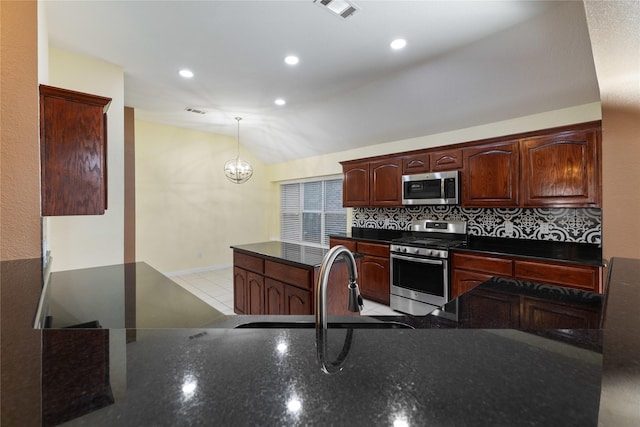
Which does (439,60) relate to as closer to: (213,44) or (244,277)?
(213,44)

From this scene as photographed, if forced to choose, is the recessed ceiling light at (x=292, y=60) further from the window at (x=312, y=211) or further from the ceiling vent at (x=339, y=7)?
the window at (x=312, y=211)

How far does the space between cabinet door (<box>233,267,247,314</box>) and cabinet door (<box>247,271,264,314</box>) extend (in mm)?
98

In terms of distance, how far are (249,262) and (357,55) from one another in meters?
2.45

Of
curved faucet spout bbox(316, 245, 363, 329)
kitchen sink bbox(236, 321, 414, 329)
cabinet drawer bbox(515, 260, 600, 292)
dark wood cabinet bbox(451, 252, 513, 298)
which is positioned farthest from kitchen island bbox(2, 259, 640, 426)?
dark wood cabinet bbox(451, 252, 513, 298)

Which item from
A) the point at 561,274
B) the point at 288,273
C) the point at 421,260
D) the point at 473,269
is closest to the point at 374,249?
the point at 421,260

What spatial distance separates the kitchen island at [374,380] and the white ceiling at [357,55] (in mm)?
2392

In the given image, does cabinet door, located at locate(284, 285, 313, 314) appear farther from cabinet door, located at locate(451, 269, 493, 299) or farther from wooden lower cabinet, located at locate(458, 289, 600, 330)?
cabinet door, located at locate(451, 269, 493, 299)

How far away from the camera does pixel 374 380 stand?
45 cm

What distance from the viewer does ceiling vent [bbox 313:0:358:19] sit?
7.04ft

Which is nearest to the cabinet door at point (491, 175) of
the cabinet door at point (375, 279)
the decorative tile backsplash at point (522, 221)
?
the decorative tile backsplash at point (522, 221)

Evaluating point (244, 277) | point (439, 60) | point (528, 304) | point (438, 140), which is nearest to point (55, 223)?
point (244, 277)

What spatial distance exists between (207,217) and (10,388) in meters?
5.99

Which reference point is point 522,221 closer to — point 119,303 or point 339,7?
point 339,7

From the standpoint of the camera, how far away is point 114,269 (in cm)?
220
